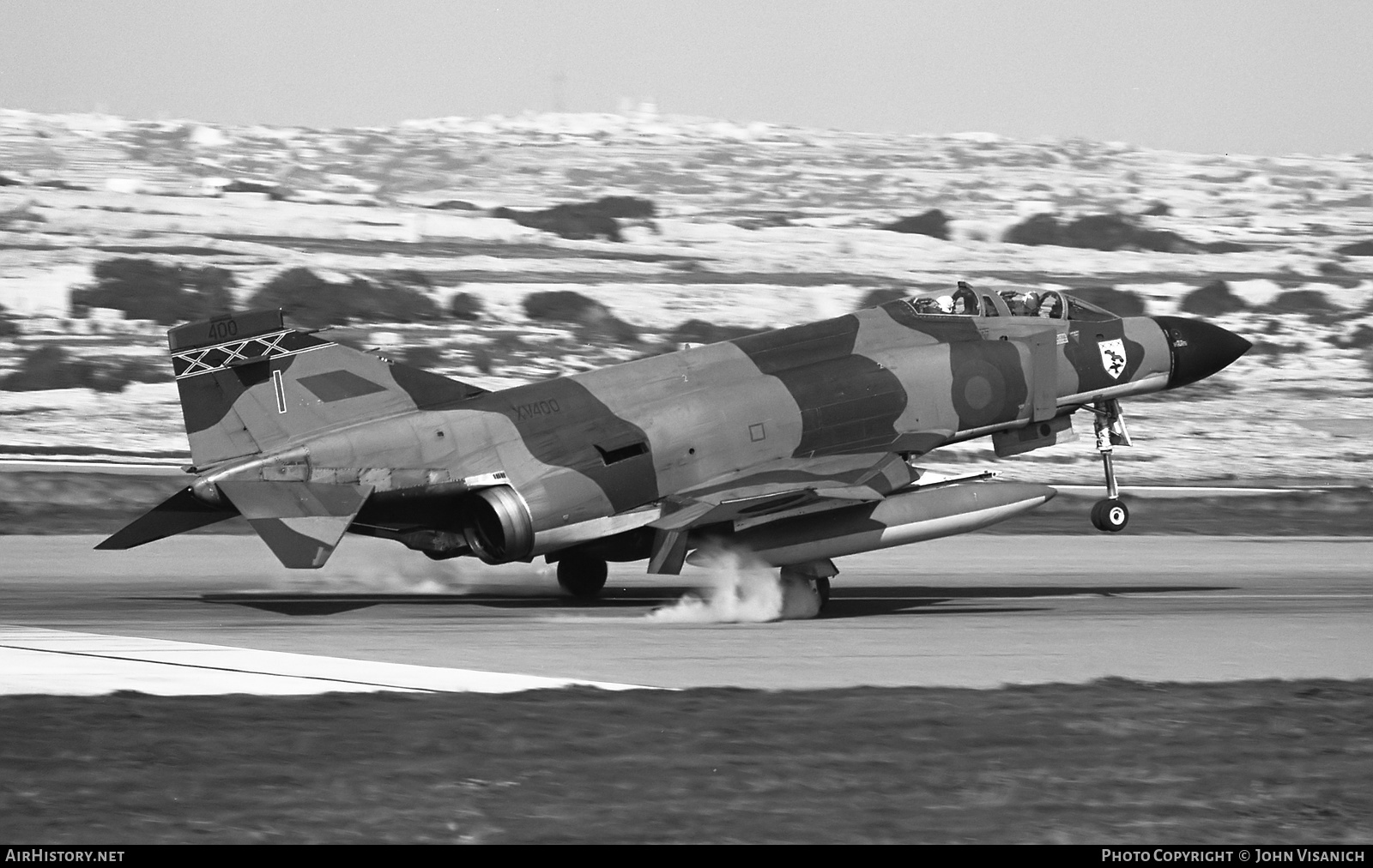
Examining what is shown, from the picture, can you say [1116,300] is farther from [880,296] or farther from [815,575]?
[815,575]

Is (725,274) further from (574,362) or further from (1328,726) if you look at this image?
(1328,726)

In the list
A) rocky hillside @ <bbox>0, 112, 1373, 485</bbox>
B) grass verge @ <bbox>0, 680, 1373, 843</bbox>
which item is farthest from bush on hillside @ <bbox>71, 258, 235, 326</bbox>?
grass verge @ <bbox>0, 680, 1373, 843</bbox>

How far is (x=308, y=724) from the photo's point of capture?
1153 cm

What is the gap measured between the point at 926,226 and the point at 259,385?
226 feet

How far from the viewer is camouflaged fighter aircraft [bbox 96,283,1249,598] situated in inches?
695

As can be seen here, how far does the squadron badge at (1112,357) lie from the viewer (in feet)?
70.4

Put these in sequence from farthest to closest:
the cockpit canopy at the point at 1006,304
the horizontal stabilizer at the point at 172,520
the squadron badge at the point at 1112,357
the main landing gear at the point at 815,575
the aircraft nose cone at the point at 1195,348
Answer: the aircraft nose cone at the point at 1195,348
the squadron badge at the point at 1112,357
the cockpit canopy at the point at 1006,304
the main landing gear at the point at 815,575
the horizontal stabilizer at the point at 172,520

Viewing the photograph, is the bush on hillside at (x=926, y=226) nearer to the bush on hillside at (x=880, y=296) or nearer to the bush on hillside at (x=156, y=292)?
the bush on hillside at (x=880, y=296)

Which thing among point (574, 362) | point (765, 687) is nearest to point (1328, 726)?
point (765, 687)

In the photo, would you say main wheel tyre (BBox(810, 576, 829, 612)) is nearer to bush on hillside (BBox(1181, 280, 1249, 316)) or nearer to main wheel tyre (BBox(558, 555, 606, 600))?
main wheel tyre (BBox(558, 555, 606, 600))

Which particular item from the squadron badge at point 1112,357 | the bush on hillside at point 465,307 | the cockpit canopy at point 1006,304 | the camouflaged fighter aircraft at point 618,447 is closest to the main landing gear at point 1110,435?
the squadron badge at point 1112,357

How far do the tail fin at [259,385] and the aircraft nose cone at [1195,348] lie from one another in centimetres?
1037

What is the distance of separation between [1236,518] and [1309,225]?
239 ft

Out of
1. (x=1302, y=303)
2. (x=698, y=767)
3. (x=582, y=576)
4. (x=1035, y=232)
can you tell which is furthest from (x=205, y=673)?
(x=1035, y=232)
